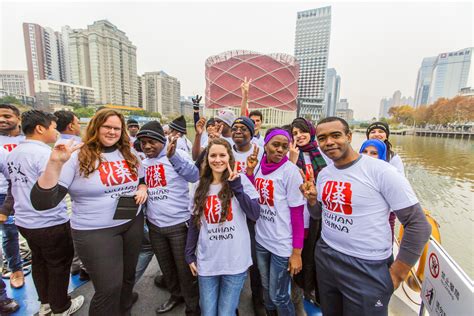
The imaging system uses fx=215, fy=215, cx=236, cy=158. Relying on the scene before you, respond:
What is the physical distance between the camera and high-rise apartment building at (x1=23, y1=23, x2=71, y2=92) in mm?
64125

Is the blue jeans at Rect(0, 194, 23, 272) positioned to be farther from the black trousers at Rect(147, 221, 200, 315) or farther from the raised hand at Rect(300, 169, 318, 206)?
the raised hand at Rect(300, 169, 318, 206)

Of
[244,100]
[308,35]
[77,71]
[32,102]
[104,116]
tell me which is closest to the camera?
[104,116]

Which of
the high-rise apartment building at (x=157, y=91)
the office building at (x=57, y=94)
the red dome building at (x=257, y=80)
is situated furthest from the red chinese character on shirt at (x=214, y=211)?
the high-rise apartment building at (x=157, y=91)

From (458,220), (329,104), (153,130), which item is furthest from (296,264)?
(329,104)

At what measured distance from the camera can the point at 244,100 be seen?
383cm

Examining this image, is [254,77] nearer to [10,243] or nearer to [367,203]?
[10,243]

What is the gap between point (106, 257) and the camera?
160cm

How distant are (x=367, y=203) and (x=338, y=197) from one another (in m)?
0.17

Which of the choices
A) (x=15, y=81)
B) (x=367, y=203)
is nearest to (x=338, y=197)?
(x=367, y=203)

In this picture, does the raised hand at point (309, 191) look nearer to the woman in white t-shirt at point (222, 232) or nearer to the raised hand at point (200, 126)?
the woman in white t-shirt at point (222, 232)

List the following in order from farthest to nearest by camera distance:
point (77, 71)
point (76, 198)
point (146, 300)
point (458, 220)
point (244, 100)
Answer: point (77, 71) → point (458, 220) → point (244, 100) → point (146, 300) → point (76, 198)

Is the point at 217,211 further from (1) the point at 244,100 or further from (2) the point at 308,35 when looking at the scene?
(2) the point at 308,35

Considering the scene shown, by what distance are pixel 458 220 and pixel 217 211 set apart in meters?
8.92

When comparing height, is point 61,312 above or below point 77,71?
below
